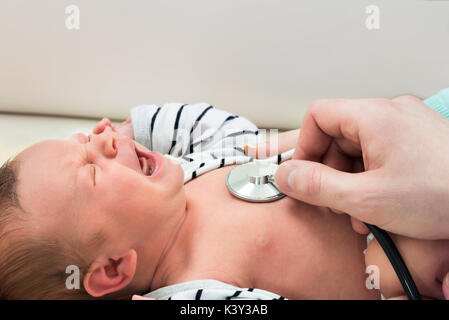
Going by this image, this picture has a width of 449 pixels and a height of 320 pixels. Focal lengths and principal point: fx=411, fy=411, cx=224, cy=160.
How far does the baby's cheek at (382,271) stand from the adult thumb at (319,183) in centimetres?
12

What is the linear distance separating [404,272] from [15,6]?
1180 mm

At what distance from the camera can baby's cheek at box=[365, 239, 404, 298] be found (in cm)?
69

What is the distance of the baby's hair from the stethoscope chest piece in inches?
11.2

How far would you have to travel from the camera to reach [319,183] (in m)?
0.66

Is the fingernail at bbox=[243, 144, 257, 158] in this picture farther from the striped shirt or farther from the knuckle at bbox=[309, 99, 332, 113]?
the knuckle at bbox=[309, 99, 332, 113]

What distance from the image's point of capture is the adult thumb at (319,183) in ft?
2.08

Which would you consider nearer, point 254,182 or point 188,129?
point 254,182

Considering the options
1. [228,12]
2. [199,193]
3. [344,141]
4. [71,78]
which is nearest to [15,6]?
[71,78]

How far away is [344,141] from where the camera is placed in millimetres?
777

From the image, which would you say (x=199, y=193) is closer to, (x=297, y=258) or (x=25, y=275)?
(x=297, y=258)

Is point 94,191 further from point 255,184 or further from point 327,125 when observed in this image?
point 327,125

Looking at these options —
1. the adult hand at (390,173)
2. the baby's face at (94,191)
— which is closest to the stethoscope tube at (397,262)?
the adult hand at (390,173)

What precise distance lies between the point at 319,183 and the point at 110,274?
410 mm

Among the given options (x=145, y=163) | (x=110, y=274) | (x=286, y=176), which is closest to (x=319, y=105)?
(x=286, y=176)
